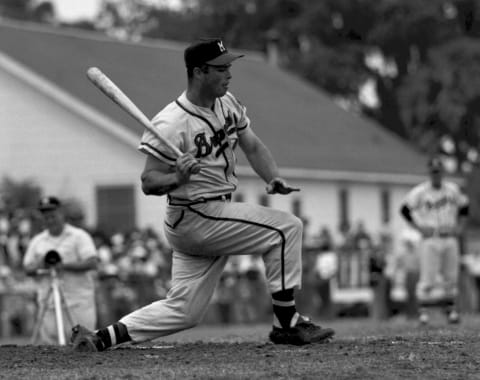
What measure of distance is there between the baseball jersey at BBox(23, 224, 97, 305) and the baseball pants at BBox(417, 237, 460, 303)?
498 centimetres

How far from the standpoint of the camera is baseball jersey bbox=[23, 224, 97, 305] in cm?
1551

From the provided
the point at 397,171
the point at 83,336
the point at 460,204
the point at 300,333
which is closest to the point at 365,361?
the point at 300,333

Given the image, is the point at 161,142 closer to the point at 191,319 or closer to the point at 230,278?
the point at 191,319

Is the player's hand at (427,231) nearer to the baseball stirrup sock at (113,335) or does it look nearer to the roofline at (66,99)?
the baseball stirrup sock at (113,335)

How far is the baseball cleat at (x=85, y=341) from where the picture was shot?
10633mm

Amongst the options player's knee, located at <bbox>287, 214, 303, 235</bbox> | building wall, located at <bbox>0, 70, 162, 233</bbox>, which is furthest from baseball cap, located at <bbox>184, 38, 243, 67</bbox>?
building wall, located at <bbox>0, 70, 162, 233</bbox>

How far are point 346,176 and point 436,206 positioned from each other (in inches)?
870

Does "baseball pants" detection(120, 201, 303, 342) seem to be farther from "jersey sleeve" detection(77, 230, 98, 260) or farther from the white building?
the white building

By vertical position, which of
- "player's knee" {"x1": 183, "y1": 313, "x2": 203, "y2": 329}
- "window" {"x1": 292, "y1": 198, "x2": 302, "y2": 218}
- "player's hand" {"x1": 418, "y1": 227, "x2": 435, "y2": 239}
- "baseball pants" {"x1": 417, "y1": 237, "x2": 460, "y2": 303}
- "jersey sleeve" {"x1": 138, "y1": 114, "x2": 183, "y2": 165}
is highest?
"window" {"x1": 292, "y1": 198, "x2": 302, "y2": 218}

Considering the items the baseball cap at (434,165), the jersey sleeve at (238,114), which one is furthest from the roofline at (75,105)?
the jersey sleeve at (238,114)

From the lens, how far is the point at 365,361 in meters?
9.62

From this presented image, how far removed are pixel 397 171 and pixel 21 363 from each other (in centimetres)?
3448

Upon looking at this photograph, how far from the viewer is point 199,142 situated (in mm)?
10359

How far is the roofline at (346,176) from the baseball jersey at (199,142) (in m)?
23.9
